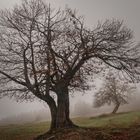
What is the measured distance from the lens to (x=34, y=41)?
25953 millimetres

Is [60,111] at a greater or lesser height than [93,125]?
greater

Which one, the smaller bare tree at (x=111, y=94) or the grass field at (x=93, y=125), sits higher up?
the smaller bare tree at (x=111, y=94)

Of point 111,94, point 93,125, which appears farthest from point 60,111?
point 111,94

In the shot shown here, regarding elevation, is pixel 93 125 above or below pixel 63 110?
below

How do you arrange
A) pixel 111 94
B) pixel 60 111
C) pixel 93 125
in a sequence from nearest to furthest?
pixel 60 111 < pixel 93 125 < pixel 111 94

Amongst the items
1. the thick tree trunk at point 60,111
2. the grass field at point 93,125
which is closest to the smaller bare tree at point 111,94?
the grass field at point 93,125

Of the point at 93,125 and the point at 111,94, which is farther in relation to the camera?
the point at 111,94

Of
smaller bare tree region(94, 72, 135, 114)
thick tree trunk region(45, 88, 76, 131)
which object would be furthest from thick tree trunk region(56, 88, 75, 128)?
smaller bare tree region(94, 72, 135, 114)

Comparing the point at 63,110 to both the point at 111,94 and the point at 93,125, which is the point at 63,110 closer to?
the point at 93,125

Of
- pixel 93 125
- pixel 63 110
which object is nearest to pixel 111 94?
pixel 93 125

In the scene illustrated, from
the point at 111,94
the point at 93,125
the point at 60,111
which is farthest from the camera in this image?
the point at 111,94

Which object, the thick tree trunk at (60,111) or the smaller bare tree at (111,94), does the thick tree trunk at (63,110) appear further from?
the smaller bare tree at (111,94)

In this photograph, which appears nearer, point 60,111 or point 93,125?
point 60,111

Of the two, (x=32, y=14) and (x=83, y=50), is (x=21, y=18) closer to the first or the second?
(x=32, y=14)
